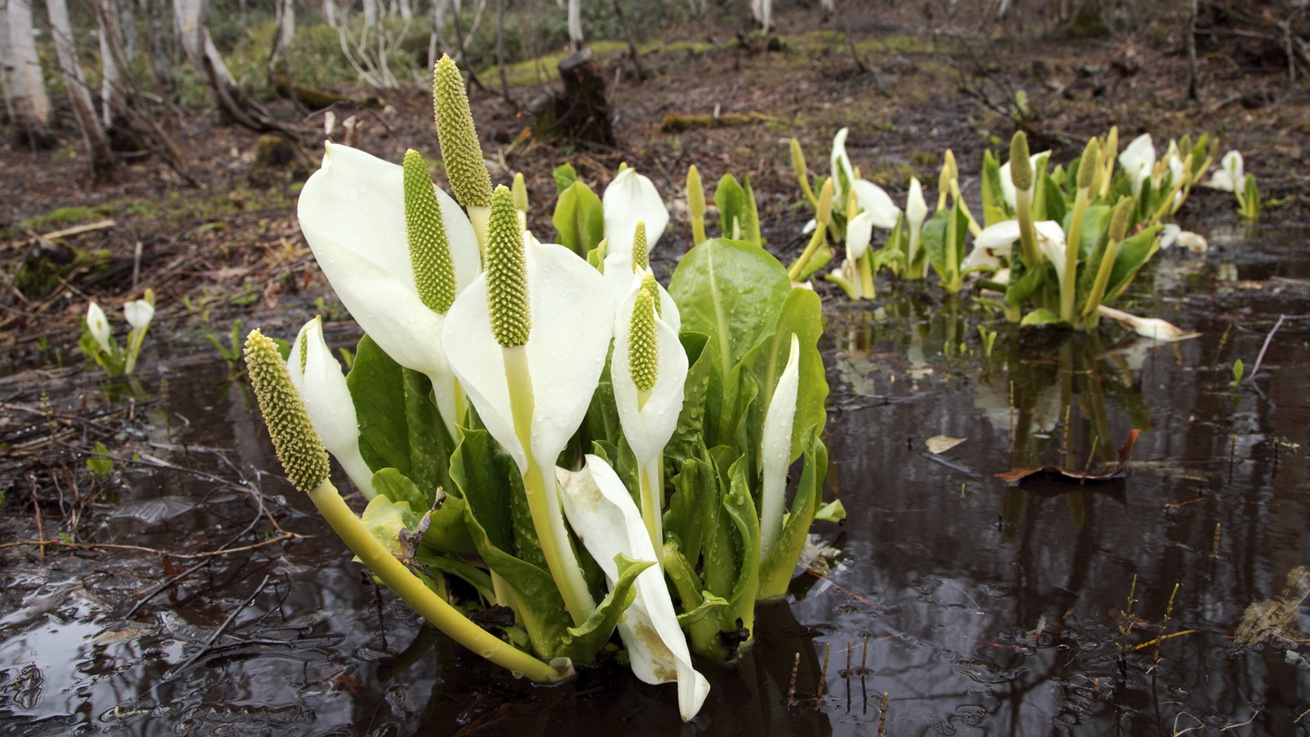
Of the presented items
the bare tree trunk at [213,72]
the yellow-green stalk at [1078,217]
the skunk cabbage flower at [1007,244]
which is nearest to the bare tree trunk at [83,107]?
the bare tree trunk at [213,72]

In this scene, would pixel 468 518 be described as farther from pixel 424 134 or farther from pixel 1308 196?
pixel 424 134

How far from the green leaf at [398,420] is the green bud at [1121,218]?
6.81 feet

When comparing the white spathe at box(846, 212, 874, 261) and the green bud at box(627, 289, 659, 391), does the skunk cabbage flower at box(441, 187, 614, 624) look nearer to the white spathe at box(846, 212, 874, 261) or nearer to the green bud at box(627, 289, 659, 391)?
the green bud at box(627, 289, 659, 391)

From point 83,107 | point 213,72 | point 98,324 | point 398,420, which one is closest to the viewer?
point 398,420

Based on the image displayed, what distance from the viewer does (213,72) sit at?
9656 millimetres

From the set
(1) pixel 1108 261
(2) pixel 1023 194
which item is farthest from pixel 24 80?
(1) pixel 1108 261

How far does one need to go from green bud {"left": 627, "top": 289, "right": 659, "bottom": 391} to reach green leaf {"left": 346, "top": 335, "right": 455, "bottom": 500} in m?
0.45

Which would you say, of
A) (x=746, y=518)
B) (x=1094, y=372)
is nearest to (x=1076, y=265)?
(x=1094, y=372)

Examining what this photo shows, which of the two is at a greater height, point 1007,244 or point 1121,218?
point 1121,218

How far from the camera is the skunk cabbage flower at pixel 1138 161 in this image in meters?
4.14

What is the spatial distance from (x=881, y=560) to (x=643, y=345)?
2.70ft

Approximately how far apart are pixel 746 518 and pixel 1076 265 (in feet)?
6.88

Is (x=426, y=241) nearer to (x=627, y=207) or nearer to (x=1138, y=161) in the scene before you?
(x=627, y=207)

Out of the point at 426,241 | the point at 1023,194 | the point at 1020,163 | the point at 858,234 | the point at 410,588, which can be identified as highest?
the point at 426,241
